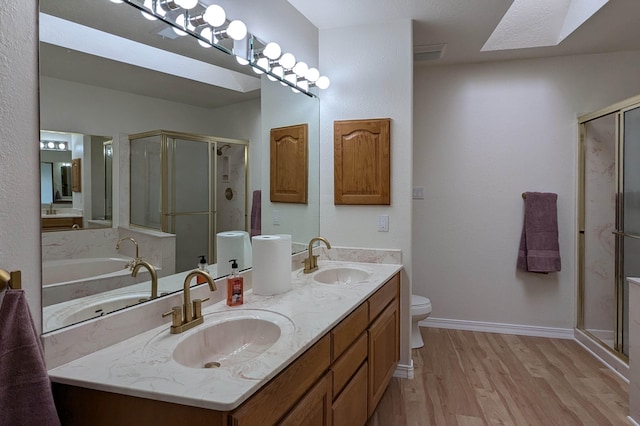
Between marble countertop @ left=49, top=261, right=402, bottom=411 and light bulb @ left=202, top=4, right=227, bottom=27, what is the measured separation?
1.22 metres

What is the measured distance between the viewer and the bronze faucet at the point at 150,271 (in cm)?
140

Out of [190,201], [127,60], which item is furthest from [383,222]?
[127,60]

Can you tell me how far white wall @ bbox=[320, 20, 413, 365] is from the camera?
260 centimetres

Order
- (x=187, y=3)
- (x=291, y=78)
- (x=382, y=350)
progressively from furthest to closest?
(x=291, y=78) → (x=382, y=350) → (x=187, y=3)

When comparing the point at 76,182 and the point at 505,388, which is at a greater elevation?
the point at 76,182

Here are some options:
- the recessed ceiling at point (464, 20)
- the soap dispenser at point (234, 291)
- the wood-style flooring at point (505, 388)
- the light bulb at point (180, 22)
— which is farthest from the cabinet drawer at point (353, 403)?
the recessed ceiling at point (464, 20)

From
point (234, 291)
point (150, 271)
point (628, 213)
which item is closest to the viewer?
point (150, 271)

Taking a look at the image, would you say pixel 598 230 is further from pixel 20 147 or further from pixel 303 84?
pixel 20 147

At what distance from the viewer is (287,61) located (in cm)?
229

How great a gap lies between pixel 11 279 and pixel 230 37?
4.46 ft

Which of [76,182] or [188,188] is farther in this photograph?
[188,188]

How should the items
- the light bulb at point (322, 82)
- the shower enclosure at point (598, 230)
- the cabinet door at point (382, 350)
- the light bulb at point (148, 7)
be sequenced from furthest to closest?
the shower enclosure at point (598, 230) → the light bulb at point (322, 82) → the cabinet door at point (382, 350) → the light bulb at point (148, 7)

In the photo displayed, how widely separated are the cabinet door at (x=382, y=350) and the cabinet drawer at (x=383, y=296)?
4 cm

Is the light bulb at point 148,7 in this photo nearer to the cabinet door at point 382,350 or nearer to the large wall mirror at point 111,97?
the large wall mirror at point 111,97
